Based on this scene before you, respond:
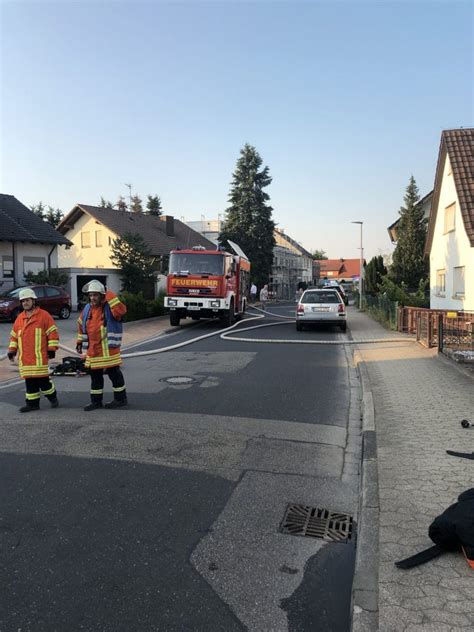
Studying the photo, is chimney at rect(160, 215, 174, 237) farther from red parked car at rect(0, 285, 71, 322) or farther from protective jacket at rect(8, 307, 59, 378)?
protective jacket at rect(8, 307, 59, 378)

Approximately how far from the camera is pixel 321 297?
19.0 metres

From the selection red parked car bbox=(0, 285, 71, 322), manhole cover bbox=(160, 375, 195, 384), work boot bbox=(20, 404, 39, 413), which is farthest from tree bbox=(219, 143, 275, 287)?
work boot bbox=(20, 404, 39, 413)

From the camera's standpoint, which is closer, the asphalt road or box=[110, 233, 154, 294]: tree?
the asphalt road

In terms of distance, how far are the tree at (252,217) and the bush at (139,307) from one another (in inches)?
1088

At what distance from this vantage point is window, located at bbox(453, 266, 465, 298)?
1816cm

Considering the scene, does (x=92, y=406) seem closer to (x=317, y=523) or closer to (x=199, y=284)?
(x=317, y=523)

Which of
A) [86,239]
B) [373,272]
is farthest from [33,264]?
[373,272]

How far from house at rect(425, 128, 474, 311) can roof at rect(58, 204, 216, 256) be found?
74.7 ft

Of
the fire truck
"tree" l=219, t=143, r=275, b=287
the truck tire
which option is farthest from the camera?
"tree" l=219, t=143, r=275, b=287

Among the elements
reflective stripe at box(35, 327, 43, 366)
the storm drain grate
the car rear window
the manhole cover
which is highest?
the car rear window

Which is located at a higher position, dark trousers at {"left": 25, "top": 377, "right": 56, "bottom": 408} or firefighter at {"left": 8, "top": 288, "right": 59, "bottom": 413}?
firefighter at {"left": 8, "top": 288, "right": 59, "bottom": 413}

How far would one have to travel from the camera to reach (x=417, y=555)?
3275mm

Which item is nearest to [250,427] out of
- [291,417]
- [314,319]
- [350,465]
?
[291,417]

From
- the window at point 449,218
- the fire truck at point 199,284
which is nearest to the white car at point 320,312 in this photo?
the fire truck at point 199,284
